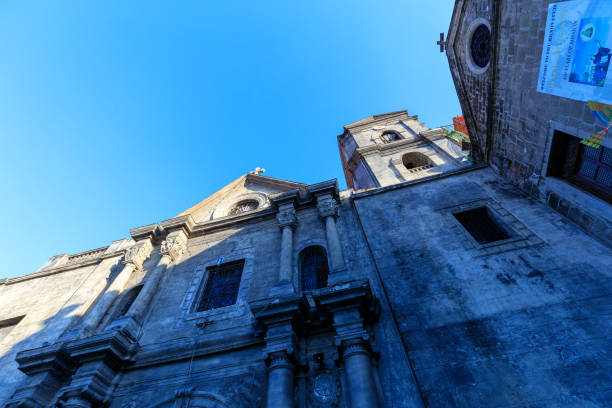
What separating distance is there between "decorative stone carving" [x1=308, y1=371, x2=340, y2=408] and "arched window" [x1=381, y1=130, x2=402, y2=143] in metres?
16.5

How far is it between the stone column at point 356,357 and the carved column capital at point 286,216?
→ 16.4 feet

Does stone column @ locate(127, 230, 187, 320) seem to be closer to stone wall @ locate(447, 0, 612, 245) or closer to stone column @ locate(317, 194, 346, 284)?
stone column @ locate(317, 194, 346, 284)

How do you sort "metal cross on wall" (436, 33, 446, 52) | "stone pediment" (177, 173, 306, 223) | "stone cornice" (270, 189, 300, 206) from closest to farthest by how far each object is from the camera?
"stone cornice" (270, 189, 300, 206) < "metal cross on wall" (436, 33, 446, 52) < "stone pediment" (177, 173, 306, 223)

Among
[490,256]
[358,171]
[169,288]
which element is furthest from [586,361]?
[358,171]

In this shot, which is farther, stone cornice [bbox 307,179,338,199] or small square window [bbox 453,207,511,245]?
stone cornice [bbox 307,179,338,199]

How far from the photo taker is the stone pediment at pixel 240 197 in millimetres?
15266

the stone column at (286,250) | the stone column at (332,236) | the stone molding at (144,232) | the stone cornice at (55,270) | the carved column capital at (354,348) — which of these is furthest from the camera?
the stone cornice at (55,270)

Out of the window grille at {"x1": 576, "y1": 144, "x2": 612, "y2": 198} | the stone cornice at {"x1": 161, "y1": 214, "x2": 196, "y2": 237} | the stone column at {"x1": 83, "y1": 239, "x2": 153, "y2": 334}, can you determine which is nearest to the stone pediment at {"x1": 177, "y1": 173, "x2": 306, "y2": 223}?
the stone cornice at {"x1": 161, "y1": 214, "x2": 196, "y2": 237}

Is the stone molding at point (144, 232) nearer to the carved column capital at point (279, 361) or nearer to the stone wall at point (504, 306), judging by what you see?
the carved column capital at point (279, 361)

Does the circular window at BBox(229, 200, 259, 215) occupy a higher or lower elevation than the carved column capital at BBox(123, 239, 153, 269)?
higher

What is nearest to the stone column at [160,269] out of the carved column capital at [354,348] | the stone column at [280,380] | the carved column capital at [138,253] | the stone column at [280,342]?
the carved column capital at [138,253]

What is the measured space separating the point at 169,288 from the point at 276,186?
299 inches

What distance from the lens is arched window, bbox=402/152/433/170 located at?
56.2 feet

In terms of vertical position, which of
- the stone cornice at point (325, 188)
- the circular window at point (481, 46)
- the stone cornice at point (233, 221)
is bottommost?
the stone cornice at point (233, 221)
